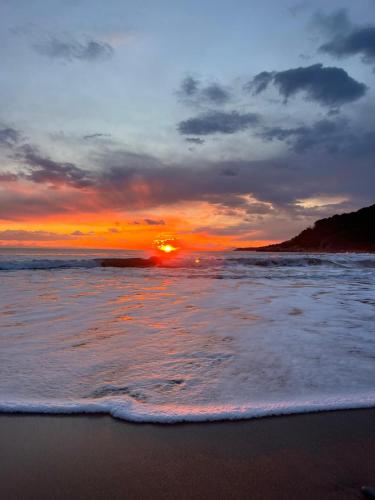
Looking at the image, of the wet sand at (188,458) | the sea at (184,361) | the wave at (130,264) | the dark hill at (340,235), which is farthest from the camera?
the dark hill at (340,235)

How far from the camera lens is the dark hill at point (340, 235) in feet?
282

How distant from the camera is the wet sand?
1845 mm

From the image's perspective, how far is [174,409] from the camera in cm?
271

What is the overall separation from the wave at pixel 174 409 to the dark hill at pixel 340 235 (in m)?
82.6

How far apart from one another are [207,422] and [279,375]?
1169 mm

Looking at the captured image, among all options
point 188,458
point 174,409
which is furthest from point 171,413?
point 188,458

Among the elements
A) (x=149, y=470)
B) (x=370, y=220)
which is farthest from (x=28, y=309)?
(x=370, y=220)

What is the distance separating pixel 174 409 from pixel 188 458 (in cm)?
59

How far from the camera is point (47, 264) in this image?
25.4 meters

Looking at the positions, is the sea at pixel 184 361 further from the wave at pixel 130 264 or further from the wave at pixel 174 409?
the wave at pixel 130 264

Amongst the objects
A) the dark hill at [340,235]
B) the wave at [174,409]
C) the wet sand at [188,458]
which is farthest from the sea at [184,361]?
the dark hill at [340,235]

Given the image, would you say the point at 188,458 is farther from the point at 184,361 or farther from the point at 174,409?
the point at 184,361

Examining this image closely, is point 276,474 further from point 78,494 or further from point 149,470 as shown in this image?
point 78,494

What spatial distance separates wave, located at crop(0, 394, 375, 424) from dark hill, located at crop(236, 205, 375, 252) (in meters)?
Answer: 82.6
